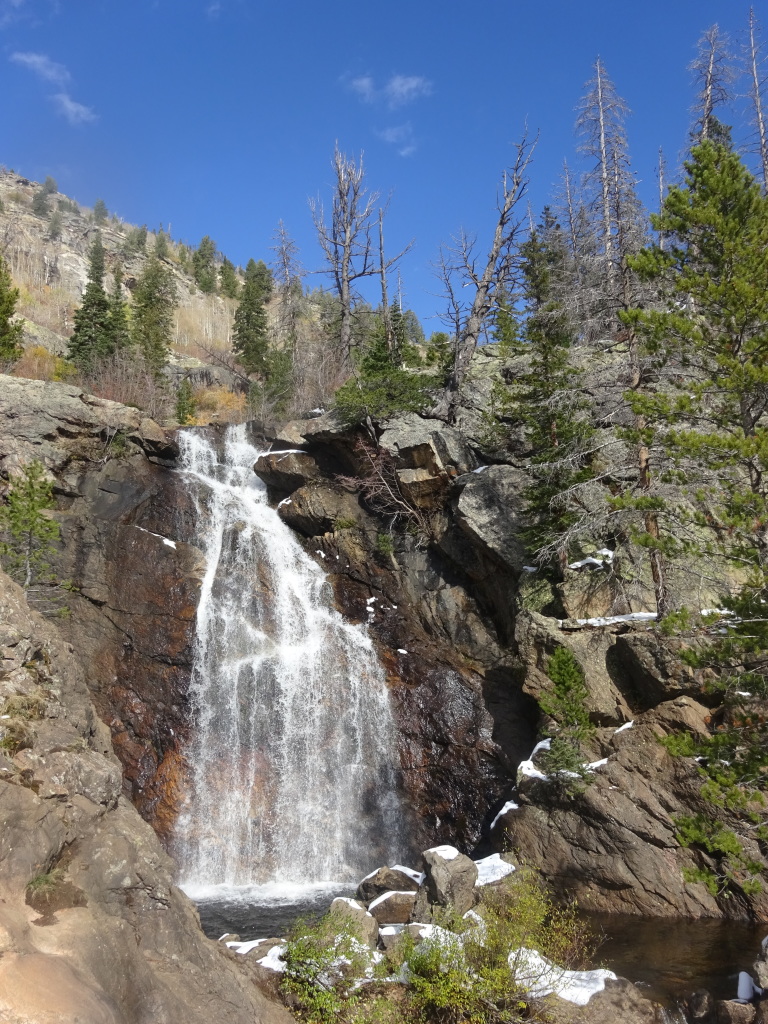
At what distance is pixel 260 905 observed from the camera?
14.2 meters

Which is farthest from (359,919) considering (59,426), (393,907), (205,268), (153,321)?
(205,268)

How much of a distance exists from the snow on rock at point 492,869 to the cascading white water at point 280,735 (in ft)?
11.3

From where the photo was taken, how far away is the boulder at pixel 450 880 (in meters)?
11.7

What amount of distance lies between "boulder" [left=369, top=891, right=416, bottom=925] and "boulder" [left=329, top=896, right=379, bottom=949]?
0.78 m

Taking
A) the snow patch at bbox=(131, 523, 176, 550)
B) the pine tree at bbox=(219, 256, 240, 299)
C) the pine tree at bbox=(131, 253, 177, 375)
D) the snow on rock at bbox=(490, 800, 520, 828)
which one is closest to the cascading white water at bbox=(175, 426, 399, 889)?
the snow patch at bbox=(131, 523, 176, 550)

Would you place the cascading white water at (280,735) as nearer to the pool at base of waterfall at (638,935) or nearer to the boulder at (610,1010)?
the pool at base of waterfall at (638,935)

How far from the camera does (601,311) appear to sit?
56.4 feet

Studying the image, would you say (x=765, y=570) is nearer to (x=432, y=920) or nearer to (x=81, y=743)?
(x=432, y=920)

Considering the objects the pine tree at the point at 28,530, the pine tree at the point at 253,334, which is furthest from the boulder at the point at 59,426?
the pine tree at the point at 253,334

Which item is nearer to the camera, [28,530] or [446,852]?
[446,852]

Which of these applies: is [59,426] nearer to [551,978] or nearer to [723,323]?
[723,323]

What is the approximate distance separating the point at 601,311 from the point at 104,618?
1722 cm

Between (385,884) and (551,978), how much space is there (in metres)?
5.28

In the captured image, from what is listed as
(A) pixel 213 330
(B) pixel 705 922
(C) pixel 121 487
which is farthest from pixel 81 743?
(A) pixel 213 330
